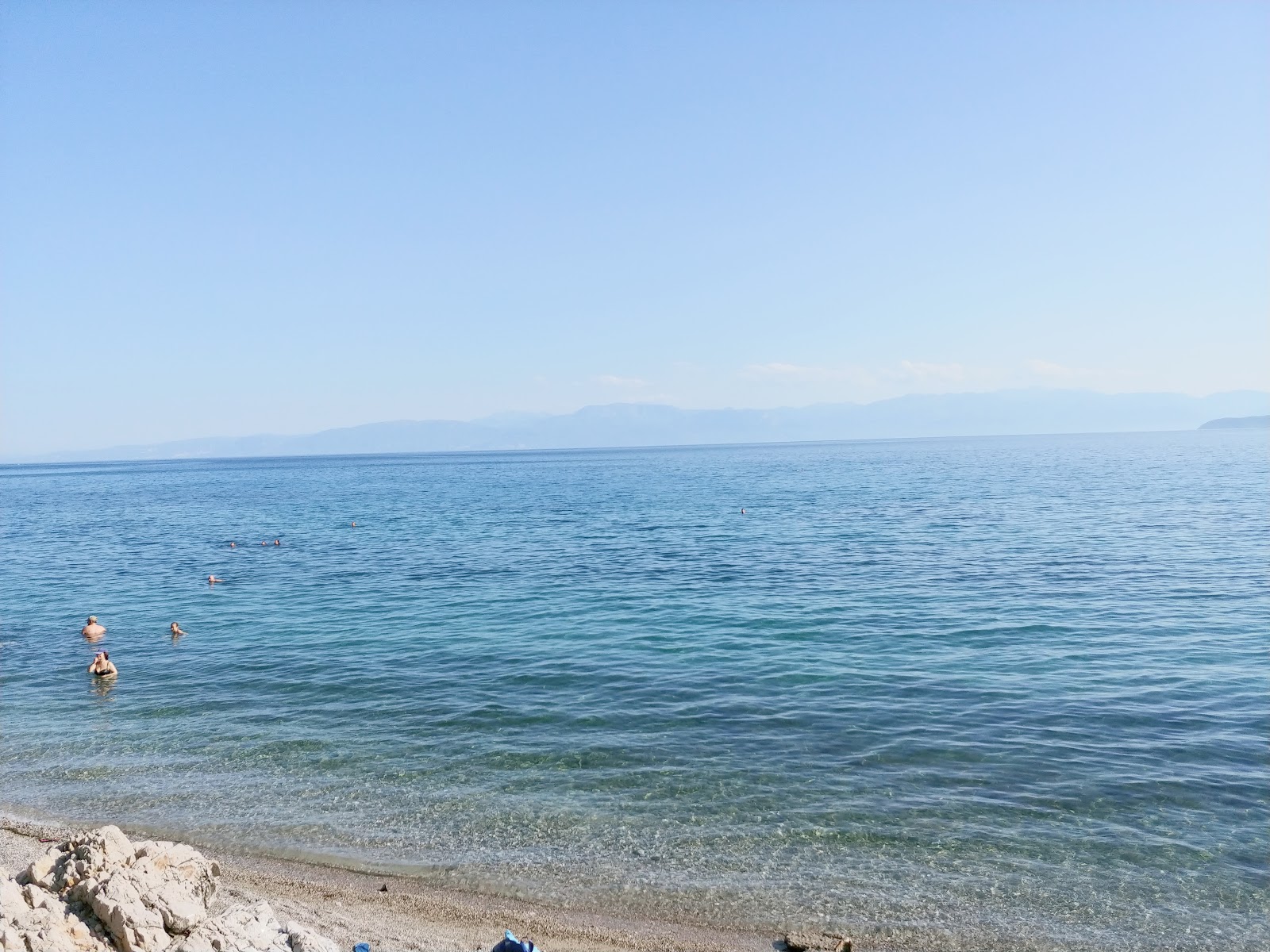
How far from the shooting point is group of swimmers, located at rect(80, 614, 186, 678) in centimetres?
2409

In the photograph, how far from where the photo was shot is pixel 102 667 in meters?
24.1

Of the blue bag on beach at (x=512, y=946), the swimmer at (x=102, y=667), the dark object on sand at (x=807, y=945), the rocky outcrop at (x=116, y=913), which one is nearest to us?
the rocky outcrop at (x=116, y=913)

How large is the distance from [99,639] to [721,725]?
2325cm

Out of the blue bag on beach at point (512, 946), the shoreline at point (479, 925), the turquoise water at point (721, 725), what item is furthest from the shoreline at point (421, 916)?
the blue bag on beach at point (512, 946)

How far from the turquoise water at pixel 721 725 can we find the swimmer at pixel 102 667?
630mm

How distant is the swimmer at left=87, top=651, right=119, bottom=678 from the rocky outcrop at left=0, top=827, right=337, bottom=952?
1597 cm

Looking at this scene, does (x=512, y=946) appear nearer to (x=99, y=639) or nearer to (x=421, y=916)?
(x=421, y=916)

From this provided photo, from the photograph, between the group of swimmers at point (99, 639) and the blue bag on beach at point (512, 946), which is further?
the group of swimmers at point (99, 639)

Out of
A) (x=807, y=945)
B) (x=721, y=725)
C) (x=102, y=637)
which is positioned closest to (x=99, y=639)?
(x=102, y=637)

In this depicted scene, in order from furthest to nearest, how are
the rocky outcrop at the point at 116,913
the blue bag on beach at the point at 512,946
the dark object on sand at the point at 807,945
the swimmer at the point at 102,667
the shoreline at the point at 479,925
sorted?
1. the swimmer at the point at 102,667
2. the shoreline at the point at 479,925
3. the dark object on sand at the point at 807,945
4. the blue bag on beach at the point at 512,946
5. the rocky outcrop at the point at 116,913

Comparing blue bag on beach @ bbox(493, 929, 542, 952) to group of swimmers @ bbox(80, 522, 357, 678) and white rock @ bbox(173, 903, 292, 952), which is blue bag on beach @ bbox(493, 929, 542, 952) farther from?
group of swimmers @ bbox(80, 522, 357, 678)

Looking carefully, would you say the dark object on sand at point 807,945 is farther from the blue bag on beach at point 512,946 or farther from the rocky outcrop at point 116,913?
the rocky outcrop at point 116,913

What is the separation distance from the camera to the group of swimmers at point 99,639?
949 inches

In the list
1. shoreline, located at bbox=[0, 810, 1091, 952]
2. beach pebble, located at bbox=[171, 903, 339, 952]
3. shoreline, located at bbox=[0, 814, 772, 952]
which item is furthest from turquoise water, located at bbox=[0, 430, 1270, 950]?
beach pebble, located at bbox=[171, 903, 339, 952]
